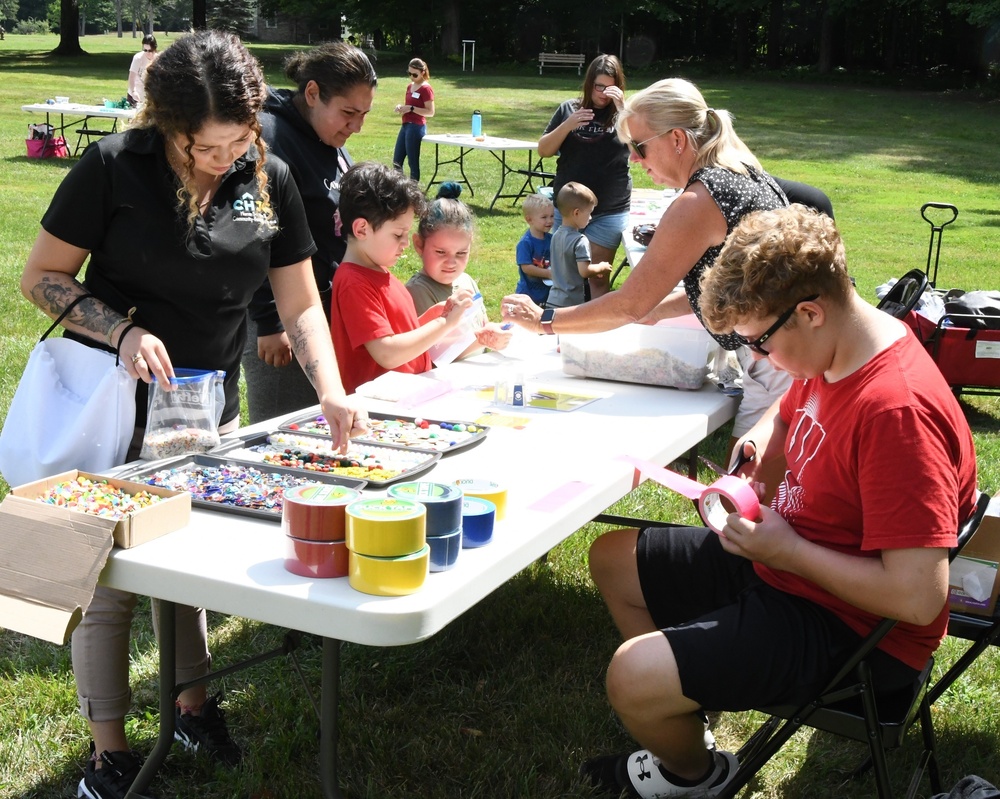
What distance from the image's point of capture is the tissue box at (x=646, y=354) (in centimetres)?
297

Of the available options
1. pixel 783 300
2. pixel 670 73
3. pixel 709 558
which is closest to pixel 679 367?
pixel 709 558

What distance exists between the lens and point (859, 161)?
17.1m

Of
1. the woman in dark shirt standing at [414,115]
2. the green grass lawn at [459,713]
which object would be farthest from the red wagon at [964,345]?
the woman in dark shirt standing at [414,115]

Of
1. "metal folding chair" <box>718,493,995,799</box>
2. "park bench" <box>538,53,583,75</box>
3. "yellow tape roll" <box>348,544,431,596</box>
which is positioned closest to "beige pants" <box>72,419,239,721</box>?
"yellow tape roll" <box>348,544,431,596</box>

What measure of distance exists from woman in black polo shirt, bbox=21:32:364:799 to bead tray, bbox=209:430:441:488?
0.24 ft

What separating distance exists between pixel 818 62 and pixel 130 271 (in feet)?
106

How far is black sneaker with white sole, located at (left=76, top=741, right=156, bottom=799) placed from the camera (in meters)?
2.21

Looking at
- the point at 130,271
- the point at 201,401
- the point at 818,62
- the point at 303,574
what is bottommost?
the point at 303,574

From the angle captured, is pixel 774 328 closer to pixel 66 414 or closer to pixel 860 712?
pixel 860 712

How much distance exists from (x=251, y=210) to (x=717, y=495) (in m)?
1.14

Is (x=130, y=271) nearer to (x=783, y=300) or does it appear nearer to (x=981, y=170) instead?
(x=783, y=300)

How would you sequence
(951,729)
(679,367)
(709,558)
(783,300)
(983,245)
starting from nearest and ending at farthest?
(783,300)
(709,558)
(951,729)
(679,367)
(983,245)

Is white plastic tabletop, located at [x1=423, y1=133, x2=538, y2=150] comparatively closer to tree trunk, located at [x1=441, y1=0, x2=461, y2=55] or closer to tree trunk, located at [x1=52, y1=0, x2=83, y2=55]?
tree trunk, located at [x1=441, y1=0, x2=461, y2=55]

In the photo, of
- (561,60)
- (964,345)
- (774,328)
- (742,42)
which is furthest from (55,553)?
(742,42)
